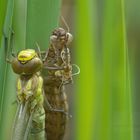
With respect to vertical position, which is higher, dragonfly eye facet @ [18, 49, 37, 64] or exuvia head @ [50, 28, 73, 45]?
exuvia head @ [50, 28, 73, 45]

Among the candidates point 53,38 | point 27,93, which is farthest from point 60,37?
point 27,93

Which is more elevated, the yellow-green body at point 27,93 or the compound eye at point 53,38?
the compound eye at point 53,38

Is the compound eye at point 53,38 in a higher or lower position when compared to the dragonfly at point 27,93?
higher

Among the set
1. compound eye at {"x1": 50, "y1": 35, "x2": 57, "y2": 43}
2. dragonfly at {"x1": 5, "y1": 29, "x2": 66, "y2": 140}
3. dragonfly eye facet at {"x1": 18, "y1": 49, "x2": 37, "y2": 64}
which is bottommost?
dragonfly at {"x1": 5, "y1": 29, "x2": 66, "y2": 140}

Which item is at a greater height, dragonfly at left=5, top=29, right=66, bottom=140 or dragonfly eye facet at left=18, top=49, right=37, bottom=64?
dragonfly eye facet at left=18, top=49, right=37, bottom=64

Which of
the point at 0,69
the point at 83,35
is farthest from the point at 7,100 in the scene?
the point at 83,35

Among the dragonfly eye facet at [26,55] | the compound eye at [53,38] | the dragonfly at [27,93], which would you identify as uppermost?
the compound eye at [53,38]

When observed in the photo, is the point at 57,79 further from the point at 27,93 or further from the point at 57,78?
the point at 27,93
